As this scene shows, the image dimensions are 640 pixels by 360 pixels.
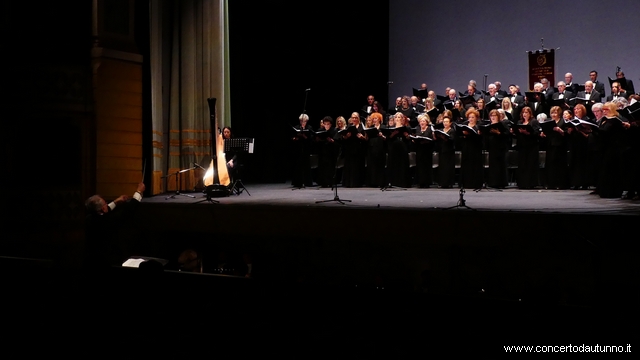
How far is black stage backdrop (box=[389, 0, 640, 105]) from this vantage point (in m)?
9.30

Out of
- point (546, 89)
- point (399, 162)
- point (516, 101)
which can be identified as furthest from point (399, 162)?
point (546, 89)

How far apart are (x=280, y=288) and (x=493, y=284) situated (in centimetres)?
502

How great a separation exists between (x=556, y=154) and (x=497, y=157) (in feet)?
2.55

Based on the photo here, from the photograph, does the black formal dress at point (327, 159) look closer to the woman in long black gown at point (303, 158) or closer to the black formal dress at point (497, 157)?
the woman in long black gown at point (303, 158)

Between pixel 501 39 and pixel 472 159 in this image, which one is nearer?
pixel 472 159

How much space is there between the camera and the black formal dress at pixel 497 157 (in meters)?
8.08

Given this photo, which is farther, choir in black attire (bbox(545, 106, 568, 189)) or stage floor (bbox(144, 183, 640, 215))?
choir in black attire (bbox(545, 106, 568, 189))

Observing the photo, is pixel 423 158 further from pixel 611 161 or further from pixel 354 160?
pixel 611 161

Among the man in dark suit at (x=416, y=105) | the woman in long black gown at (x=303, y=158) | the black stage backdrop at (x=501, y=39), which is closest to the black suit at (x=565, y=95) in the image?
the black stage backdrop at (x=501, y=39)

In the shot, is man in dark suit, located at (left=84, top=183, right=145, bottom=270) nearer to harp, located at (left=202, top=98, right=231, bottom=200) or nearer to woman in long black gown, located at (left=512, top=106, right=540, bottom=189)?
harp, located at (left=202, top=98, right=231, bottom=200)

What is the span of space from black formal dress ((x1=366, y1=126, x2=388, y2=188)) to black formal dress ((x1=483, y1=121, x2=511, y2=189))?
155cm

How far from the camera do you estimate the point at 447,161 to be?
335 inches

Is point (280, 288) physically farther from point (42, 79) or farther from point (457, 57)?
point (457, 57)

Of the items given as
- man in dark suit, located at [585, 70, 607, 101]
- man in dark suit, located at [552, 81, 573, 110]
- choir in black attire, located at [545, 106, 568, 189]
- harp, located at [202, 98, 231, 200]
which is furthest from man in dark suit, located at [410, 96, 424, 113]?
harp, located at [202, 98, 231, 200]
